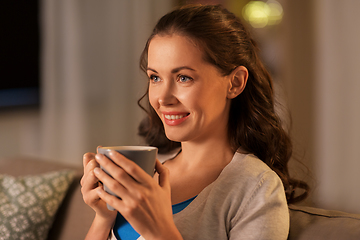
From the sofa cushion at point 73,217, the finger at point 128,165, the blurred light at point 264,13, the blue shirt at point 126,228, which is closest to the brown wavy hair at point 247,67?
the blue shirt at point 126,228

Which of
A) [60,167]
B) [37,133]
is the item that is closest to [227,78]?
[60,167]

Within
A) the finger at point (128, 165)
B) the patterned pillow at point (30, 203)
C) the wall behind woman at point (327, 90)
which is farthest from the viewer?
the wall behind woman at point (327, 90)

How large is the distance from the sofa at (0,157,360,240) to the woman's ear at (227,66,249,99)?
0.38 meters

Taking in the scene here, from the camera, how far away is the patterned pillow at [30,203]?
4.09 ft

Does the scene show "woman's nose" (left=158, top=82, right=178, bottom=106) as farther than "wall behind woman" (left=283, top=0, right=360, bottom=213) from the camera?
No

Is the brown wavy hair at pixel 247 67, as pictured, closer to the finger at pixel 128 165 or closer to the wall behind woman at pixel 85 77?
the finger at pixel 128 165

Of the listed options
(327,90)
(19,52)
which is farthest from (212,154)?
(19,52)

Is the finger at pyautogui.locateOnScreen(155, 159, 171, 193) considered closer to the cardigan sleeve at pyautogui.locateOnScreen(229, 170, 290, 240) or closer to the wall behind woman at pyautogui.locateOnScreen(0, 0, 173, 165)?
the cardigan sleeve at pyautogui.locateOnScreen(229, 170, 290, 240)

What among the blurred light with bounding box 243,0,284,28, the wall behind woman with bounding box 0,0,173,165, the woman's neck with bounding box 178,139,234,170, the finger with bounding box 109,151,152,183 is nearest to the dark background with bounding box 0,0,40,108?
the wall behind woman with bounding box 0,0,173,165

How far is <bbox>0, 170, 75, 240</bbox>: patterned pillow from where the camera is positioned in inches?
49.1

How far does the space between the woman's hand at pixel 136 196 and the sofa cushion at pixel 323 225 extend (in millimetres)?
371

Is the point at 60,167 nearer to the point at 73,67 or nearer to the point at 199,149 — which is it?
the point at 199,149

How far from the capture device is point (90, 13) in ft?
10.0

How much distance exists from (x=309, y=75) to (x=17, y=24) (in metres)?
2.27
